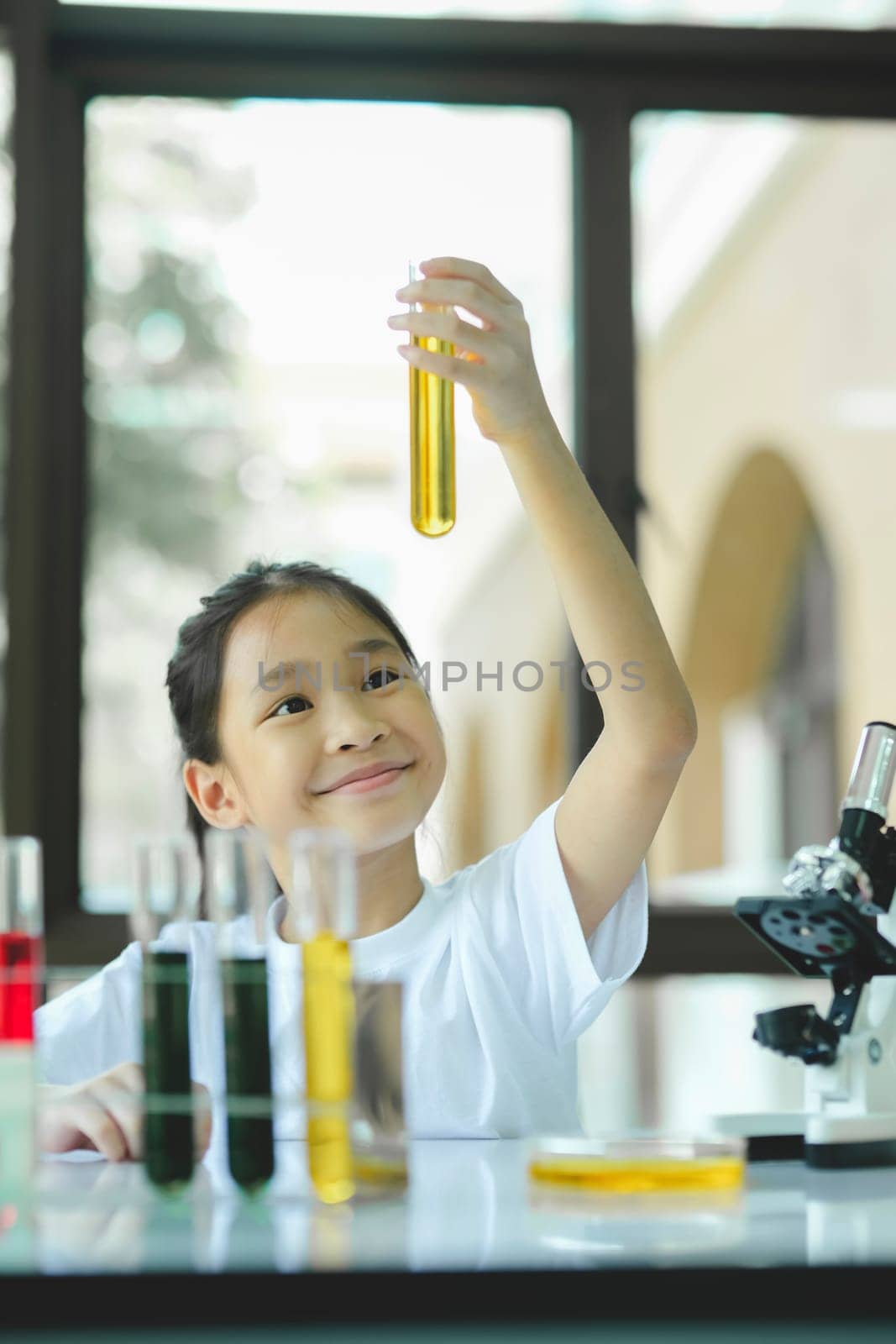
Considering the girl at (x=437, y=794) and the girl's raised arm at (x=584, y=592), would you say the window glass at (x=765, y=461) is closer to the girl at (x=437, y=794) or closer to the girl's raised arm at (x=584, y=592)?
the girl at (x=437, y=794)

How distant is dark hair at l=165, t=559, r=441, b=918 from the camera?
1537 mm

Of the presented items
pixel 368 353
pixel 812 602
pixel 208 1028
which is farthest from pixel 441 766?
pixel 812 602

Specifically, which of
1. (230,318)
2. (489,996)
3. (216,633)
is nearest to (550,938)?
(489,996)

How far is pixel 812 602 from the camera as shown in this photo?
607 centimetres

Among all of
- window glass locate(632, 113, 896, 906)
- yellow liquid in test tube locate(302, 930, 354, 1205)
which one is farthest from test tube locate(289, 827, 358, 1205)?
window glass locate(632, 113, 896, 906)

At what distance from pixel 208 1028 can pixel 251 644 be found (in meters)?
0.68

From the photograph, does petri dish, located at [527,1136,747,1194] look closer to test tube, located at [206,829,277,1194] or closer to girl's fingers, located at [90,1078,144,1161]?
test tube, located at [206,829,277,1194]

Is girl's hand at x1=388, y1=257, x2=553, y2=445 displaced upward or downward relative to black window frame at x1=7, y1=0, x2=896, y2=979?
downward

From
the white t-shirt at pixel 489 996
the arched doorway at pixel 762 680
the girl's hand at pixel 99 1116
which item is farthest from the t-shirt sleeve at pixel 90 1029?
the arched doorway at pixel 762 680

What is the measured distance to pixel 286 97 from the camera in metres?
2.57

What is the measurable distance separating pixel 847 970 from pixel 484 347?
0.48 meters

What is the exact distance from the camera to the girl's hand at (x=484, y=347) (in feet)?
3.29

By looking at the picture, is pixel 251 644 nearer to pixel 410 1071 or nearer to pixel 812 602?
A: pixel 410 1071

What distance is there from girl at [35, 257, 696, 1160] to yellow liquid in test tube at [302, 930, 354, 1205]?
22cm
